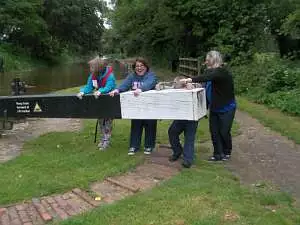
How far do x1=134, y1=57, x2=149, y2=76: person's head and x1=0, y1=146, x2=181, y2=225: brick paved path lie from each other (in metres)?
1.41

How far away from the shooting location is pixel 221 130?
314 inches

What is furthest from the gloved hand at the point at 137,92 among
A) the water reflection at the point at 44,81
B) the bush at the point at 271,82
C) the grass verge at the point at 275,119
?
the water reflection at the point at 44,81

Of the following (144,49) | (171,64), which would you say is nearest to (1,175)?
(171,64)

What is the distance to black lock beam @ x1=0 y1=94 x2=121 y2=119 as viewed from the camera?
8359mm

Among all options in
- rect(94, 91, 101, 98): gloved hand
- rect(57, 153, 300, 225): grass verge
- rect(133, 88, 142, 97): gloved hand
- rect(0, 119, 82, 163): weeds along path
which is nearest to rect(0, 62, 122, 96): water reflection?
Result: rect(0, 119, 82, 163): weeds along path

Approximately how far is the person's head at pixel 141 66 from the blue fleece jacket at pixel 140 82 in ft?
0.17

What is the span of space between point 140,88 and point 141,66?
335 mm

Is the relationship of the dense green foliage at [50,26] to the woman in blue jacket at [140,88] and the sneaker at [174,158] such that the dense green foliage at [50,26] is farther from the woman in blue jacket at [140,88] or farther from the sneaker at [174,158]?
the sneaker at [174,158]

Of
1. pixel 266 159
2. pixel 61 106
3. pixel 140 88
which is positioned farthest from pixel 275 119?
pixel 61 106

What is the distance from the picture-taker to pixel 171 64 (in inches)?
1267

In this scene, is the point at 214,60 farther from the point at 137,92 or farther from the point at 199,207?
the point at 199,207

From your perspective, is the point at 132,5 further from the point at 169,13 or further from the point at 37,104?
the point at 37,104

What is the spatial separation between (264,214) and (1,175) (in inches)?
140

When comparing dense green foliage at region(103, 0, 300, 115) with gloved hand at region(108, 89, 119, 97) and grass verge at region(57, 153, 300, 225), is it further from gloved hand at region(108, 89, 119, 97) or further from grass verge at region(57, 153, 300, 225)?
grass verge at region(57, 153, 300, 225)
